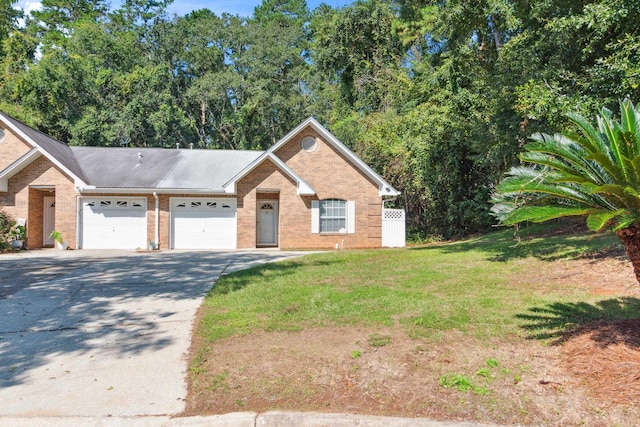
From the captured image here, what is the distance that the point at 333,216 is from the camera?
19.2m

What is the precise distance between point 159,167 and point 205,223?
407 centimetres

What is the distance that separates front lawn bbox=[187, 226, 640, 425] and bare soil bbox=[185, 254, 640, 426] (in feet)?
0.04

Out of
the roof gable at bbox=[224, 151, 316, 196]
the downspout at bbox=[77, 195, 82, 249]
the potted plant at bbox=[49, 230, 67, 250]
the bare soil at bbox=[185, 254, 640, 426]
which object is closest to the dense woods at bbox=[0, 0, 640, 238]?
the bare soil at bbox=[185, 254, 640, 426]

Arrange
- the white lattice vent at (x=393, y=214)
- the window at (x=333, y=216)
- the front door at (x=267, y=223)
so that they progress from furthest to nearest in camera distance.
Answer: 1. the front door at (x=267, y=223)
2. the white lattice vent at (x=393, y=214)
3. the window at (x=333, y=216)

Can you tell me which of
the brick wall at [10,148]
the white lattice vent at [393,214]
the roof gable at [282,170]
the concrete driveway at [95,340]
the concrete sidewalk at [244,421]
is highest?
the brick wall at [10,148]

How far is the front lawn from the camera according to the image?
3832mm

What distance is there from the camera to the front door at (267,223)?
2081 cm

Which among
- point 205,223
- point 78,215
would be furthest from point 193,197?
point 78,215

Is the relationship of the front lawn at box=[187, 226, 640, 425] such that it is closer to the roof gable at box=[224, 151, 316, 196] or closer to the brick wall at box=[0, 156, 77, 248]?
the roof gable at box=[224, 151, 316, 196]

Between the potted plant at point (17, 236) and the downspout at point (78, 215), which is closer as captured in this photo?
the potted plant at point (17, 236)

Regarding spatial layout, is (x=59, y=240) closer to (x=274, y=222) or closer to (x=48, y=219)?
(x=48, y=219)

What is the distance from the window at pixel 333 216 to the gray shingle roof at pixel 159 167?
179 inches

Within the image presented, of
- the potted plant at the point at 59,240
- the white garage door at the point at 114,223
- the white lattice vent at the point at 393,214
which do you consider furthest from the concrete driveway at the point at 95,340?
the white lattice vent at the point at 393,214

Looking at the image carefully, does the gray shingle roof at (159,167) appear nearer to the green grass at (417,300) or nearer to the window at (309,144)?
the window at (309,144)
